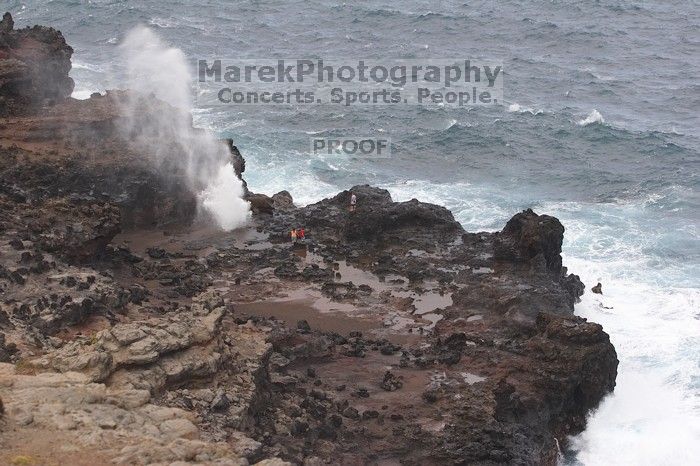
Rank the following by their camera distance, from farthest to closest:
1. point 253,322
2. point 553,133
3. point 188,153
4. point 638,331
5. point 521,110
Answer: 1. point 521,110
2. point 553,133
3. point 188,153
4. point 638,331
5. point 253,322

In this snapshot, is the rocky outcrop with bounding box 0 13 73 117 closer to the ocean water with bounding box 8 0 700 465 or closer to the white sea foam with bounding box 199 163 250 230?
the white sea foam with bounding box 199 163 250 230

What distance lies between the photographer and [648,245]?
46.4m

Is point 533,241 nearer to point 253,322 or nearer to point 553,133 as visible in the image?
point 253,322

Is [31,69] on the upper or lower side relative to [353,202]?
upper

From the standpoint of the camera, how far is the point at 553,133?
62906 millimetres

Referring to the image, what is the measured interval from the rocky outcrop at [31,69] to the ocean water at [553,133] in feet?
44.2

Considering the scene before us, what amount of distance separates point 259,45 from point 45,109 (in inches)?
1648

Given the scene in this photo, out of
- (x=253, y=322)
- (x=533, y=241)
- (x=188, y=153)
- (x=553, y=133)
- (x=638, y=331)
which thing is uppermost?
(x=188, y=153)

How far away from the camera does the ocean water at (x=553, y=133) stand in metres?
36.2

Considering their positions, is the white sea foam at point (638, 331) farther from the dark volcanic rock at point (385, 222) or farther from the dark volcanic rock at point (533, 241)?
the dark volcanic rock at point (385, 222)

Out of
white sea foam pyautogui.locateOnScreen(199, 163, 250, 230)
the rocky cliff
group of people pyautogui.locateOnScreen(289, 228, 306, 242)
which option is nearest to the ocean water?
the rocky cliff

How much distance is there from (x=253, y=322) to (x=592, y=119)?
40.2 m

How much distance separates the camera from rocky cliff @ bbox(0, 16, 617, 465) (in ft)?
67.1

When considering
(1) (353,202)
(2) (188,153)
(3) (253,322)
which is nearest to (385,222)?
(1) (353,202)
